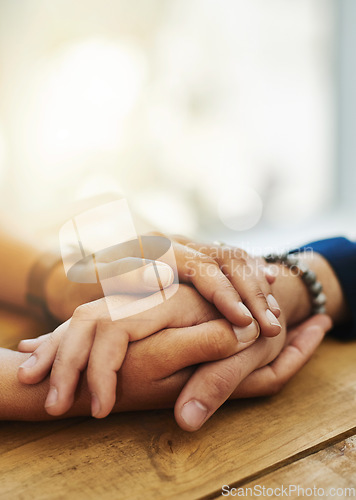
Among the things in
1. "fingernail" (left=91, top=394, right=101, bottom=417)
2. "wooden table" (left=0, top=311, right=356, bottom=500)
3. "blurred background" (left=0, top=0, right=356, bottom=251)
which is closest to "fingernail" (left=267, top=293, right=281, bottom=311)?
"wooden table" (left=0, top=311, right=356, bottom=500)

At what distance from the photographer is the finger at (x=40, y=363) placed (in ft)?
Result: 1.36

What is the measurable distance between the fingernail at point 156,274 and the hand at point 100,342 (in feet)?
0.05

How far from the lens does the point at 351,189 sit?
1.79 m

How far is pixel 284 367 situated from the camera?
50 centimetres

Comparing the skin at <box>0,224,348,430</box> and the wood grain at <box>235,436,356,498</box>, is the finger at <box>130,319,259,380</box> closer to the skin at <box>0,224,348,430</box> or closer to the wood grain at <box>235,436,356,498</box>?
the skin at <box>0,224,348,430</box>

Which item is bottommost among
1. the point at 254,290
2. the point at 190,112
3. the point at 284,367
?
the point at 284,367

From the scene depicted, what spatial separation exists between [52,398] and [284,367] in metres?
0.26

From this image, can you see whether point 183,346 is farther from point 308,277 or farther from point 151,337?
point 308,277

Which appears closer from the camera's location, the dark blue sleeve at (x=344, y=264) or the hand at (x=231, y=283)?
the hand at (x=231, y=283)

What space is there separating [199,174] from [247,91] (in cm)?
38

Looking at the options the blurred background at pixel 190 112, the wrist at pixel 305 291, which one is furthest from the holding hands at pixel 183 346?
the blurred background at pixel 190 112

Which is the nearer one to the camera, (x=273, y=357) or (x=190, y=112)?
(x=273, y=357)

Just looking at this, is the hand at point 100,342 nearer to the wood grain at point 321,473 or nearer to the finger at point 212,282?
the finger at point 212,282

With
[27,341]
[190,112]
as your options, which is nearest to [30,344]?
[27,341]
